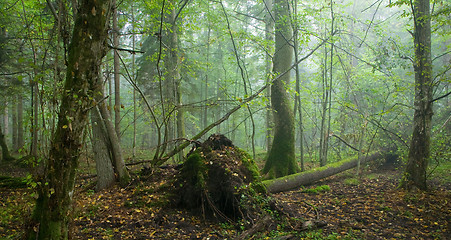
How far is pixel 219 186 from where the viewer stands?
5359mm

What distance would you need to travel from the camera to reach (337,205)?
250 inches

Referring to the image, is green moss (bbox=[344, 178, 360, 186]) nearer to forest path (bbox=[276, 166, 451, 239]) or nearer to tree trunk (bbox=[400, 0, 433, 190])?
forest path (bbox=[276, 166, 451, 239])

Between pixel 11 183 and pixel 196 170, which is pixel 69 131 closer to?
pixel 196 170

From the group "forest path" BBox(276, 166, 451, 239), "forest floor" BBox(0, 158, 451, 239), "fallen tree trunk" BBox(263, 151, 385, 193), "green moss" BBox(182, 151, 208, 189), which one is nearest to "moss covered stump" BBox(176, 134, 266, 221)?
"green moss" BBox(182, 151, 208, 189)

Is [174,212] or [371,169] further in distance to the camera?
[371,169]

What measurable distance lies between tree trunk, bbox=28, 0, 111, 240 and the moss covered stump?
2.62 meters

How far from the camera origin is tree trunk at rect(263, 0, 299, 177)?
8688 mm

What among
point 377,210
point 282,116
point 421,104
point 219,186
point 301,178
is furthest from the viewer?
point 282,116

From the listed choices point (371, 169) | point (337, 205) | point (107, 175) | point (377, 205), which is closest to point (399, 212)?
point (377, 205)

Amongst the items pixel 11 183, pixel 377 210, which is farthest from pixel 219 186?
pixel 11 183

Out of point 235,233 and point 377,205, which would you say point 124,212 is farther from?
point 377,205

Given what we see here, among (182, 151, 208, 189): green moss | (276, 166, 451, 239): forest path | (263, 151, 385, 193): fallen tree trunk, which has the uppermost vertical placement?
(182, 151, 208, 189): green moss

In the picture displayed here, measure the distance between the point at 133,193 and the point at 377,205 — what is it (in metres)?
5.85

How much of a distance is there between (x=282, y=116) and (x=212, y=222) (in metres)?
5.17
